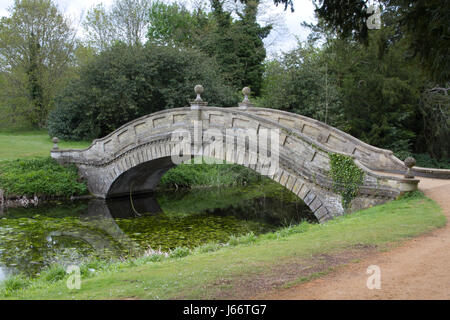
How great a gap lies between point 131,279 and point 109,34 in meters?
32.1

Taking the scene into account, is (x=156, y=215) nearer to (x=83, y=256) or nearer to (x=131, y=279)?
(x=83, y=256)

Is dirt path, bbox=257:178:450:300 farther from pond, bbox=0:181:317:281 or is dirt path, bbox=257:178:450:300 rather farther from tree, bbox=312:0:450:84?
pond, bbox=0:181:317:281

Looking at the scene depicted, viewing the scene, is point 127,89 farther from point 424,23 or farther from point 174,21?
point 424,23

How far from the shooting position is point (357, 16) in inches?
280

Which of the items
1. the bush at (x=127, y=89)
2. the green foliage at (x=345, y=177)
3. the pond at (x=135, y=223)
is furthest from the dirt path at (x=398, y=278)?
the bush at (x=127, y=89)

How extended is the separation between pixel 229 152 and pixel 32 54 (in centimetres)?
2178

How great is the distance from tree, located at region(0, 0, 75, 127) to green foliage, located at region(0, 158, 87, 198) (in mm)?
12631

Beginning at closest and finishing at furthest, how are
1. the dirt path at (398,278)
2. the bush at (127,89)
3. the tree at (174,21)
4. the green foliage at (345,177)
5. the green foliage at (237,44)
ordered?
the dirt path at (398,278) < the green foliage at (345,177) < the bush at (127,89) < the green foliage at (237,44) < the tree at (174,21)

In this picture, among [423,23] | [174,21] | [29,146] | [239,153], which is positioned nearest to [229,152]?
[239,153]

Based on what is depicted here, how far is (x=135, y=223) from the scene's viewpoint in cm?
1417

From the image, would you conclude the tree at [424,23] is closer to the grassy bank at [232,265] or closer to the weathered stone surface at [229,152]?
the grassy bank at [232,265]

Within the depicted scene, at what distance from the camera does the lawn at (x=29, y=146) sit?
1964 centimetres

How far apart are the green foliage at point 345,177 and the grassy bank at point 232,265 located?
1.47 meters
